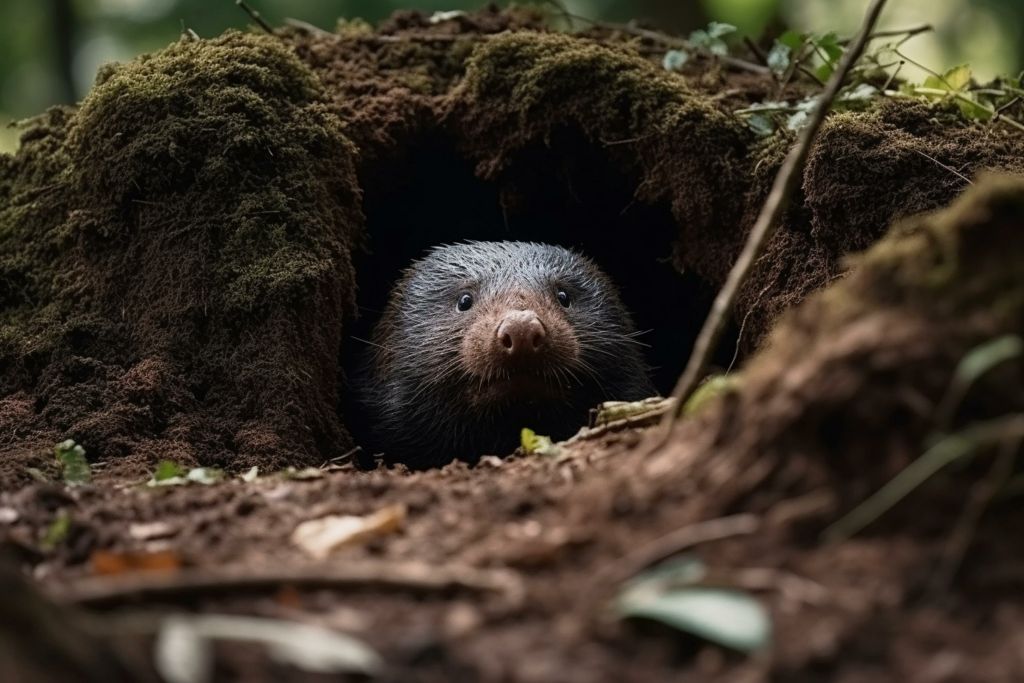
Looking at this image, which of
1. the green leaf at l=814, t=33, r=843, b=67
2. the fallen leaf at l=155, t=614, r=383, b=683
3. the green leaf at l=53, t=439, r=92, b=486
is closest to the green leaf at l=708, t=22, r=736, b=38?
the green leaf at l=814, t=33, r=843, b=67

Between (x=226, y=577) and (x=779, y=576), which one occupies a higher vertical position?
(x=226, y=577)

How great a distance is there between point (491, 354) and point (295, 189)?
4.08 feet

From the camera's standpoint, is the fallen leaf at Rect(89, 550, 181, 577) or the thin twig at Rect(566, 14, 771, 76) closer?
the fallen leaf at Rect(89, 550, 181, 577)

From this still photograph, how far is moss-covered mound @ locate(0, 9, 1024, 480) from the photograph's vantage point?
4926 millimetres

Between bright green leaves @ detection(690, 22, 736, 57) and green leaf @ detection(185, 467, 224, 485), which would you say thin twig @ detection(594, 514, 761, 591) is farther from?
Result: bright green leaves @ detection(690, 22, 736, 57)

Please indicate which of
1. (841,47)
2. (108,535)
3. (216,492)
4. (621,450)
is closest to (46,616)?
(108,535)

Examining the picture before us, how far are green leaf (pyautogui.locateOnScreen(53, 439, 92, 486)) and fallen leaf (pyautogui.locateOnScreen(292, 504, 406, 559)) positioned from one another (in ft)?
5.62

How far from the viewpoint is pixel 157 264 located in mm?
5188

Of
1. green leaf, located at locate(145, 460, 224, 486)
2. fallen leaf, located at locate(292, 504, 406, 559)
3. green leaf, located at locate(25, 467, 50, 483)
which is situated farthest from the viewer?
green leaf, located at locate(25, 467, 50, 483)

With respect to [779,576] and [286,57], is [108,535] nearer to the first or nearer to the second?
[779,576]

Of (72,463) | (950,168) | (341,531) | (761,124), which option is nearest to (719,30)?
(761,124)

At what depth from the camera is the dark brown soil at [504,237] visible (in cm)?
191

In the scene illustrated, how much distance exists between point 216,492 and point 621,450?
115cm

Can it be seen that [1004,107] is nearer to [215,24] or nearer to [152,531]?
[152,531]
